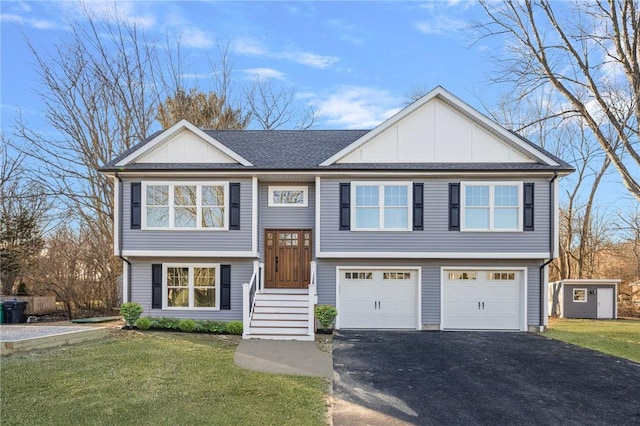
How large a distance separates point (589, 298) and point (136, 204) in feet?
76.2

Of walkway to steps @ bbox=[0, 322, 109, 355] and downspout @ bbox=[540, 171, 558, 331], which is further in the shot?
downspout @ bbox=[540, 171, 558, 331]

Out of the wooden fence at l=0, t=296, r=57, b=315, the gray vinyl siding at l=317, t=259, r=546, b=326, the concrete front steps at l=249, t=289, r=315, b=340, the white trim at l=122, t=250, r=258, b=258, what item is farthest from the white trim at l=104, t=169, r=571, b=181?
the wooden fence at l=0, t=296, r=57, b=315

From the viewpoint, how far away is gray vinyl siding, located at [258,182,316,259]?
14.8 metres

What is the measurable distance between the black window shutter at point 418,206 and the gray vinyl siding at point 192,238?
544 centimetres

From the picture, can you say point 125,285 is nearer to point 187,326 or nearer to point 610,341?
point 187,326

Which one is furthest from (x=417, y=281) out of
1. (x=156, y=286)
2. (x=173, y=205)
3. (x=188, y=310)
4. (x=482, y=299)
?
(x=156, y=286)

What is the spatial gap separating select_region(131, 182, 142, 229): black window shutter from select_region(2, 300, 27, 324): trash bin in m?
6.71

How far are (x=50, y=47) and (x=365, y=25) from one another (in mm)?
17624

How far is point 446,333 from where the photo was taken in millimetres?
13617

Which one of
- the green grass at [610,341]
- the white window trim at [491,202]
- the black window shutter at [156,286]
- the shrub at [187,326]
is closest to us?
the green grass at [610,341]

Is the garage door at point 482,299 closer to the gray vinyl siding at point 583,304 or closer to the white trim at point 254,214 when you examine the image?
the white trim at point 254,214

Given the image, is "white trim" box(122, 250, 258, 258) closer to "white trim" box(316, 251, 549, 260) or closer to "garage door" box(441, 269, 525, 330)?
"white trim" box(316, 251, 549, 260)

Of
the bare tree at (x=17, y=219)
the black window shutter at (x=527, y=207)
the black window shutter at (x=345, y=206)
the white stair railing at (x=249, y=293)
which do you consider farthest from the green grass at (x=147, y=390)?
the bare tree at (x=17, y=219)

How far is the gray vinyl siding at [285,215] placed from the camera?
14828mm
